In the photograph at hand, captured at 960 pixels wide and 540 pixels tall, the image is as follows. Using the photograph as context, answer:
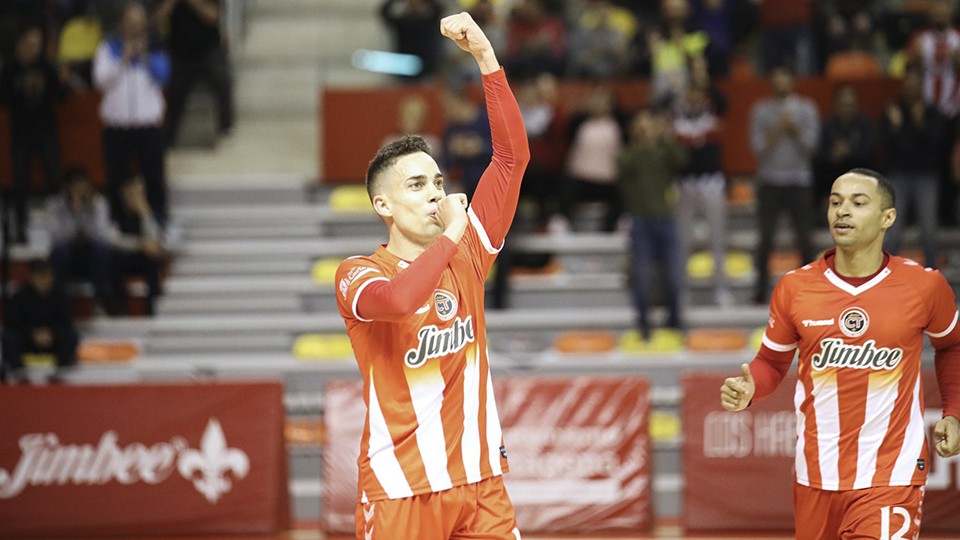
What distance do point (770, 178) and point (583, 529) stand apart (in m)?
4.96

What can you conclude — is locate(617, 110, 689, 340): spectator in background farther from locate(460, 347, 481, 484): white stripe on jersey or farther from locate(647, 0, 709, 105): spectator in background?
locate(460, 347, 481, 484): white stripe on jersey

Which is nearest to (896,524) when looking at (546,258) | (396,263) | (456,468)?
(456,468)

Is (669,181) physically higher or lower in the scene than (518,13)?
lower

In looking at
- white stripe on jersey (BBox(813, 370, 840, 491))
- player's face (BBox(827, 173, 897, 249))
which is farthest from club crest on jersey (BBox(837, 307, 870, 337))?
player's face (BBox(827, 173, 897, 249))

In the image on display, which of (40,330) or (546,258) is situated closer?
(40,330)

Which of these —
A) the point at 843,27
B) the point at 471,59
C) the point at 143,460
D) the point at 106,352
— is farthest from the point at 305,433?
the point at 843,27

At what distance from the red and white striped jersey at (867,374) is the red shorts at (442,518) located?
1885mm

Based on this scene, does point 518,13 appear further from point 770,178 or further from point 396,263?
point 396,263

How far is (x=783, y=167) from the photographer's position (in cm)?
1386

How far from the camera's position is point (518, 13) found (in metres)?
16.0

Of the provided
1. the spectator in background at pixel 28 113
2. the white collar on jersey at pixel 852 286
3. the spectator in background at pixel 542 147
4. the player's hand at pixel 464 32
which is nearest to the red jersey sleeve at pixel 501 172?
the player's hand at pixel 464 32

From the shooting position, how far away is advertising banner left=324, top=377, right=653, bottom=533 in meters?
11.0

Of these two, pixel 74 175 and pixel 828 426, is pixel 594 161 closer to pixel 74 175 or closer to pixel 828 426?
pixel 74 175

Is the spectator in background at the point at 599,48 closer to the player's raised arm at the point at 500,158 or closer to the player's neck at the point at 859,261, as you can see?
the player's neck at the point at 859,261
